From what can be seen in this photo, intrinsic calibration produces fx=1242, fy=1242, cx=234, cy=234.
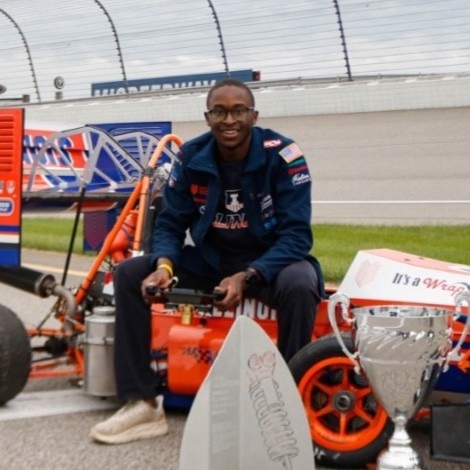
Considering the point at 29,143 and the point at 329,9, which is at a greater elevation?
the point at 329,9

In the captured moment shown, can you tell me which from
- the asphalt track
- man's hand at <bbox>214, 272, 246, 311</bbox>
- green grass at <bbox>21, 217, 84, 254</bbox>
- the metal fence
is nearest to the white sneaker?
man's hand at <bbox>214, 272, 246, 311</bbox>

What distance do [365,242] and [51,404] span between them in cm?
630

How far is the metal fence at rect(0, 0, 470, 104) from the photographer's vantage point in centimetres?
1529

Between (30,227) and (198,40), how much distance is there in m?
4.53

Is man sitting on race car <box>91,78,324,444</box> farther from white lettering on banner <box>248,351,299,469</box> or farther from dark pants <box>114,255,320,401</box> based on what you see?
white lettering on banner <box>248,351,299,469</box>

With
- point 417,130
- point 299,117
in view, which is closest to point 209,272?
point 417,130

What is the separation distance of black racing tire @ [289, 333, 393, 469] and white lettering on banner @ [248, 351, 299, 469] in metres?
0.62

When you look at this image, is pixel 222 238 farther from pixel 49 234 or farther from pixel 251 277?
pixel 49 234

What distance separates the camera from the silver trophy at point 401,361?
373 centimetres

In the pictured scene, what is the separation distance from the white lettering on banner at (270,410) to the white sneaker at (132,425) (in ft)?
3.85

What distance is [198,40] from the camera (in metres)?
18.2

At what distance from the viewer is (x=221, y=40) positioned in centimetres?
1803

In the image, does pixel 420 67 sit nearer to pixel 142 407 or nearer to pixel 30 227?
pixel 30 227

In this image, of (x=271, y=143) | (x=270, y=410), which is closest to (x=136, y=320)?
(x=271, y=143)
